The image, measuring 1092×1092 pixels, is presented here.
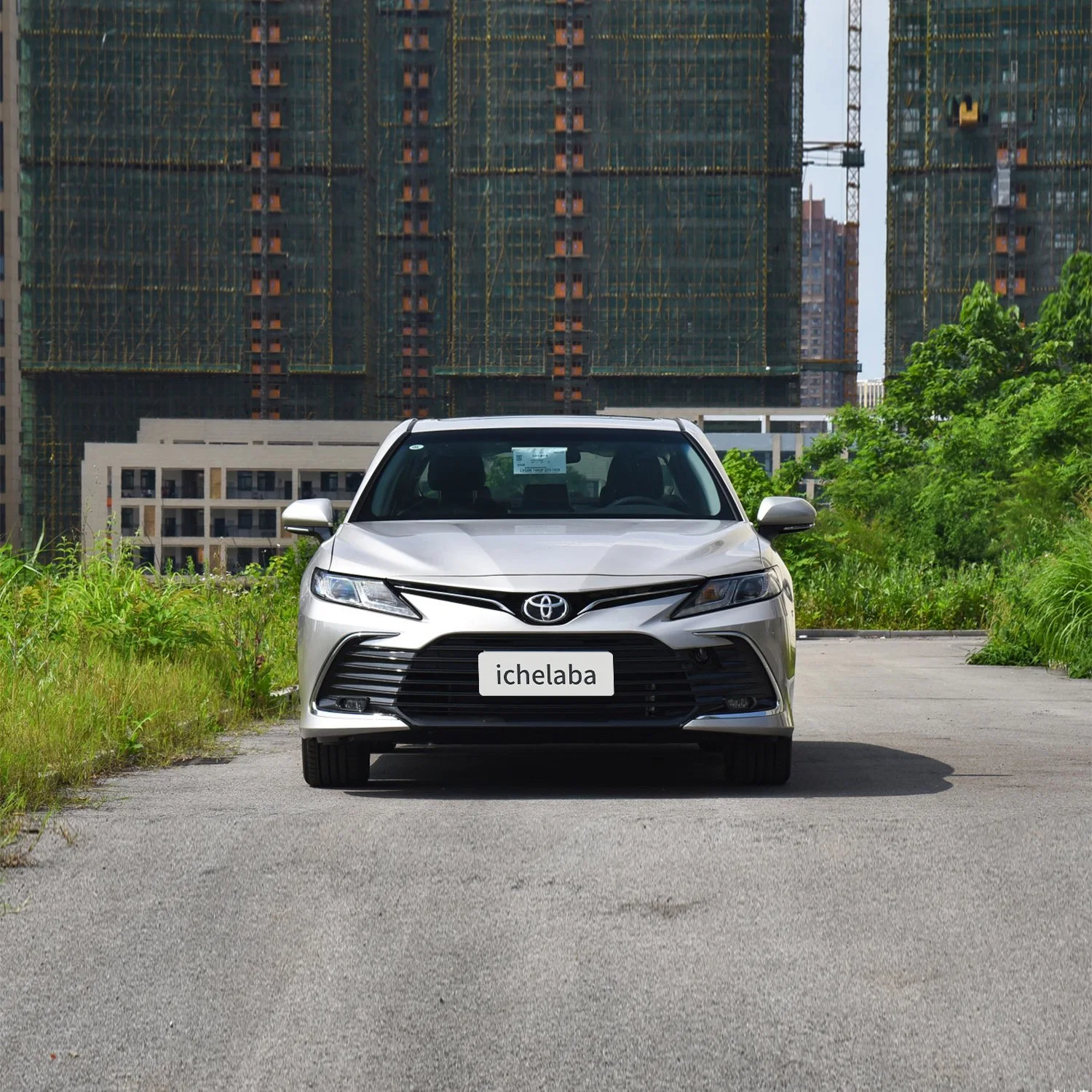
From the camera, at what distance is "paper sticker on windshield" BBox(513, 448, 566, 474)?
7891 millimetres

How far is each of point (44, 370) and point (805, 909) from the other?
136194 millimetres

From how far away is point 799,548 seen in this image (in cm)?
3625

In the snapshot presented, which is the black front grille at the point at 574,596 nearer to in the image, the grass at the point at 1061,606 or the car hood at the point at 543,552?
the car hood at the point at 543,552

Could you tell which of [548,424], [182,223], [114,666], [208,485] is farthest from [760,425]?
[548,424]

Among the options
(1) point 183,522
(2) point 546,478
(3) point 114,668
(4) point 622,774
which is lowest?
(1) point 183,522

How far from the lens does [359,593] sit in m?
6.93

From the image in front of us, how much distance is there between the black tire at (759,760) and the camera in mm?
7203

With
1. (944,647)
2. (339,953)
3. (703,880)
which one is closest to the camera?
(339,953)

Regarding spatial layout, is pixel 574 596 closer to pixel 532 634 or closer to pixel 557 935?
pixel 532 634

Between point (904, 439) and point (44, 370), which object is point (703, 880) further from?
point (44, 370)

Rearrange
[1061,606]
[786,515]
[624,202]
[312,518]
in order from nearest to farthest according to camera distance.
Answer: [786,515]
[312,518]
[1061,606]
[624,202]

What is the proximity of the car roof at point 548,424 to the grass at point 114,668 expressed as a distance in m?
2.11

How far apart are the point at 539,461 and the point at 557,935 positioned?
360 centimetres

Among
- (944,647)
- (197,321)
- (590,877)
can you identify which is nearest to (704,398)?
(197,321)
